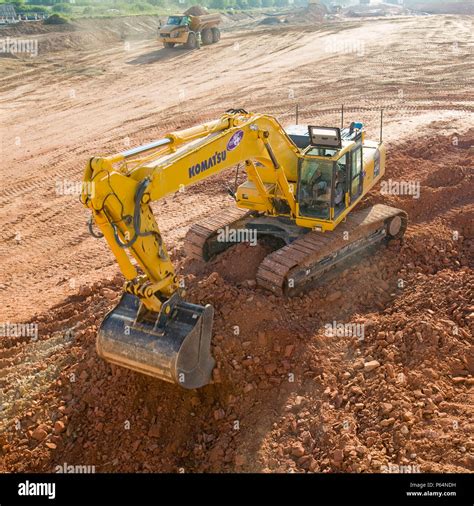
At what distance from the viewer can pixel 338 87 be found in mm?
22656

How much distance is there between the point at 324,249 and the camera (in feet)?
31.1

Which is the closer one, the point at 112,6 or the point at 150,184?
the point at 150,184

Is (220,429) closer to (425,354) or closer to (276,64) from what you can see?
(425,354)

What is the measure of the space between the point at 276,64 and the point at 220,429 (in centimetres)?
2279

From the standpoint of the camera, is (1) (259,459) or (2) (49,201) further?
(2) (49,201)

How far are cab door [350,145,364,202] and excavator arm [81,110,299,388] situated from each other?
285cm

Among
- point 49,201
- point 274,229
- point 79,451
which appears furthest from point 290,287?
point 49,201

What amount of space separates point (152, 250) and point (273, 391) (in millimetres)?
2464
